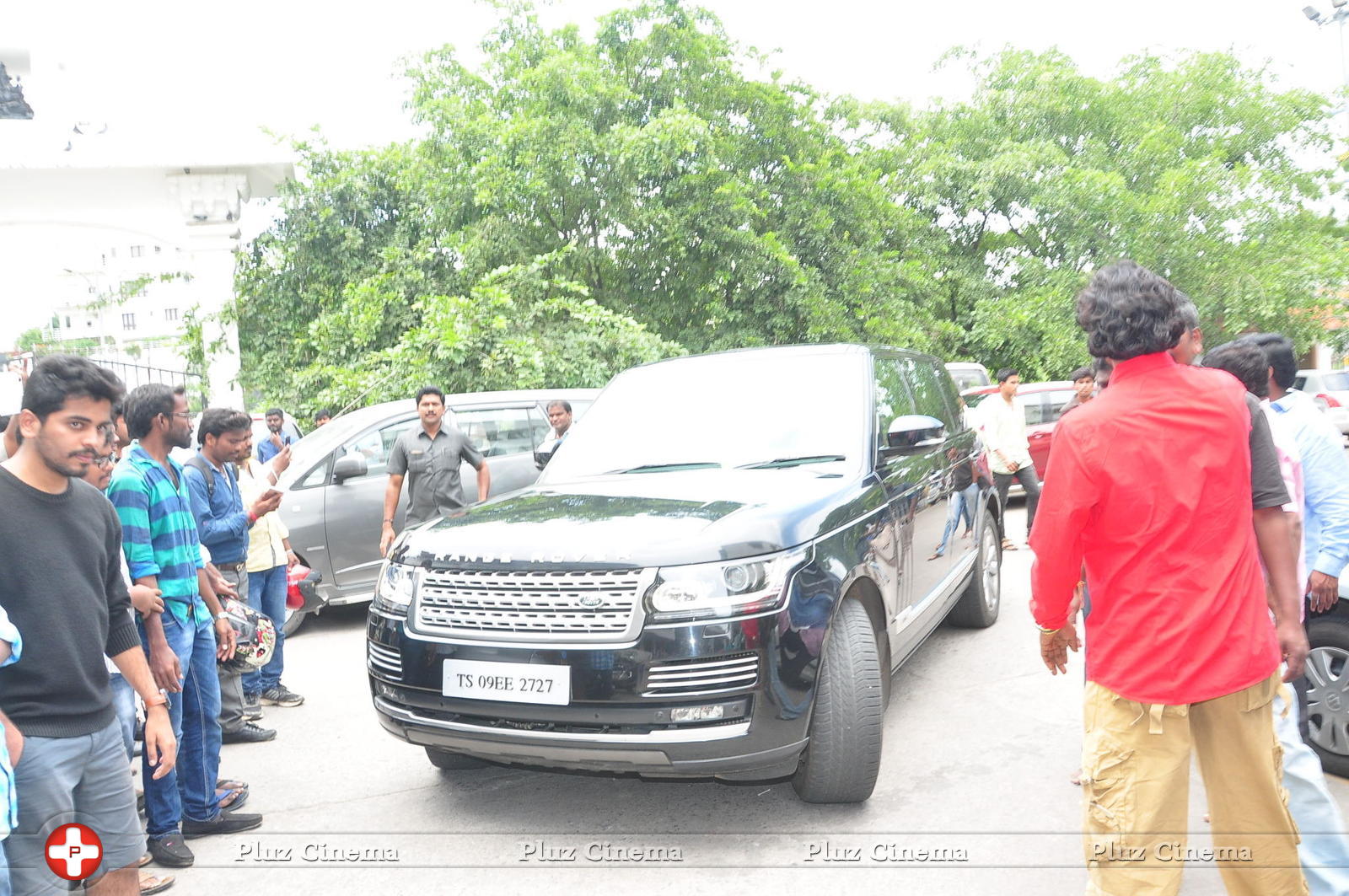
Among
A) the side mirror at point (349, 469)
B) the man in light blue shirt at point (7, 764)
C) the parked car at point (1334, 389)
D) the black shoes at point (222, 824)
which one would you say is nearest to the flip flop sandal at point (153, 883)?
the black shoes at point (222, 824)

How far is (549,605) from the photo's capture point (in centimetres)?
338

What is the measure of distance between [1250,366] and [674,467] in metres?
2.29

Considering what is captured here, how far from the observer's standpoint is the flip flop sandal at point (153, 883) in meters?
3.45

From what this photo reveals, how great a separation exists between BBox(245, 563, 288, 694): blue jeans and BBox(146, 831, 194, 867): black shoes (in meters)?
2.08

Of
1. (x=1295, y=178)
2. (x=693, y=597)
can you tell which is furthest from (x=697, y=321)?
(x=1295, y=178)

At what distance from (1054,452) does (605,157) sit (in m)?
13.4

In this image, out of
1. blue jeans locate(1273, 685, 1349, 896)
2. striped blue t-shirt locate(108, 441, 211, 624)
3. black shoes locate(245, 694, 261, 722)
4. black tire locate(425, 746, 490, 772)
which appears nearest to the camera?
blue jeans locate(1273, 685, 1349, 896)

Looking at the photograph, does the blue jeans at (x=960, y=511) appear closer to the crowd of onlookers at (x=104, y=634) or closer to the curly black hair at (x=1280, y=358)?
the curly black hair at (x=1280, y=358)

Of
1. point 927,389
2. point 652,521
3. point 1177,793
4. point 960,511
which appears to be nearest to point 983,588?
point 960,511

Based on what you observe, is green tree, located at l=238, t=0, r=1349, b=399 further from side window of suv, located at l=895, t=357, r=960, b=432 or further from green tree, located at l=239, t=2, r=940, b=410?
side window of suv, located at l=895, t=357, r=960, b=432

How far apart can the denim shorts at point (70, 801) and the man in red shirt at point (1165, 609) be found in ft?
8.11

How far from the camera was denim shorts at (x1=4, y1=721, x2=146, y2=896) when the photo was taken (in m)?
2.30

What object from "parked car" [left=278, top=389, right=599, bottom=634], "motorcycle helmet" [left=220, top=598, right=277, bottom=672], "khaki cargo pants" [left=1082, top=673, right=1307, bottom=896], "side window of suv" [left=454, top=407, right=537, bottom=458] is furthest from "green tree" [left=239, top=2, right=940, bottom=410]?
"khaki cargo pants" [left=1082, top=673, right=1307, bottom=896]

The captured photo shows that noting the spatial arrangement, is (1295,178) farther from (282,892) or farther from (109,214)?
(282,892)
